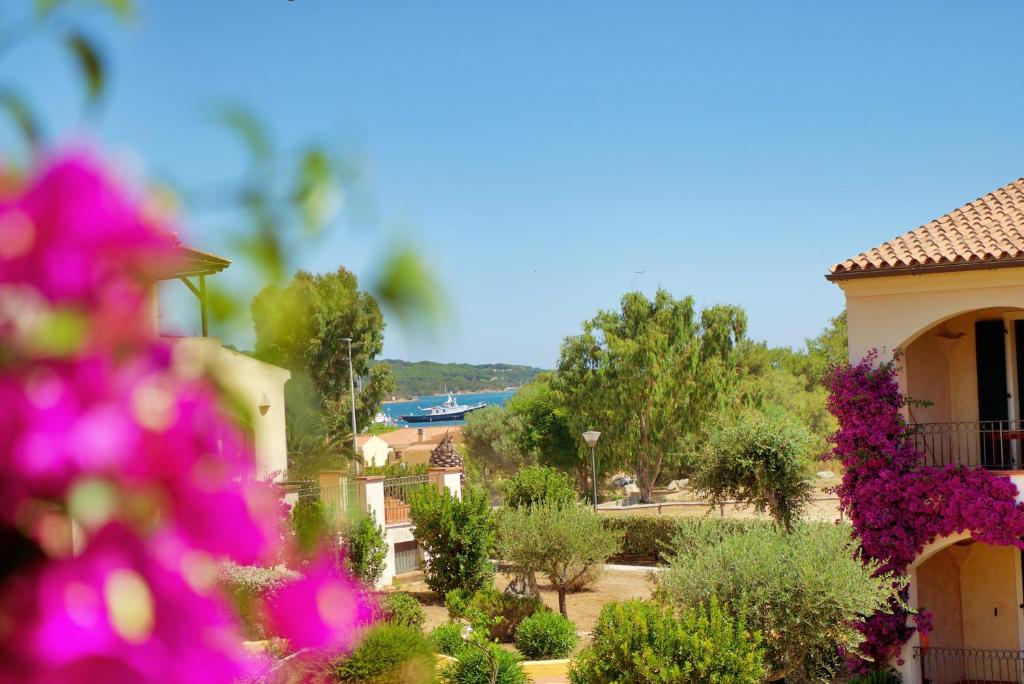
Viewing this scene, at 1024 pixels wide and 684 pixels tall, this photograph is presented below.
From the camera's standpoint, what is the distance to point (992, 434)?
14234mm

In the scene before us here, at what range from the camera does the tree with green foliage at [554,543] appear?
1895 cm

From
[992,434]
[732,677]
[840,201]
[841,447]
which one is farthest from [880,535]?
[840,201]

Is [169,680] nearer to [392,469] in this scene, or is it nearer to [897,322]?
[897,322]

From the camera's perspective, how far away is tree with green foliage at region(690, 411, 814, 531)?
20609 millimetres

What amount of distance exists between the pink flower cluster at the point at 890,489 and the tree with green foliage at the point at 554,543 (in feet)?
20.4

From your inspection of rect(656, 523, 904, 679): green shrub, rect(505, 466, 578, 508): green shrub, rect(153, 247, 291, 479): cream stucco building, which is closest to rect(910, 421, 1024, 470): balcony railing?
rect(656, 523, 904, 679): green shrub

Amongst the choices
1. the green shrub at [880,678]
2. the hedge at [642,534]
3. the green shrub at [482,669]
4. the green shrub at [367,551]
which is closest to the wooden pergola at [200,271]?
the green shrub at [482,669]

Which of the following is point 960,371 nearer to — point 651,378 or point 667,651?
point 667,651

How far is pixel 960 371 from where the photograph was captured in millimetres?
15188

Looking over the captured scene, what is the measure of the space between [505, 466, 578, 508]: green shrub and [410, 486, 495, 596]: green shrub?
Answer: 239 centimetres

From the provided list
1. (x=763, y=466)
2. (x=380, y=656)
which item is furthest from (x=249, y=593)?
(x=763, y=466)

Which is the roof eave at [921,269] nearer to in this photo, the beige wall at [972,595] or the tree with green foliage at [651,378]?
the beige wall at [972,595]

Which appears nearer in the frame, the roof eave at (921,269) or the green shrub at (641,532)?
the roof eave at (921,269)

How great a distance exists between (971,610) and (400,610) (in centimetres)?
882
